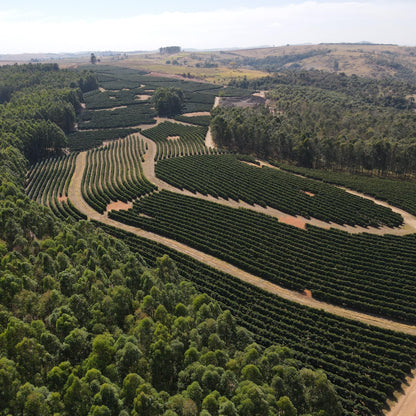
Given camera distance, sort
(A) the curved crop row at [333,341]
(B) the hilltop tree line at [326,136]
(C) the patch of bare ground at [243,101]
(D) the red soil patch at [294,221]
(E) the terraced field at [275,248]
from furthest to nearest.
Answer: (C) the patch of bare ground at [243,101], (B) the hilltop tree line at [326,136], (D) the red soil patch at [294,221], (E) the terraced field at [275,248], (A) the curved crop row at [333,341]

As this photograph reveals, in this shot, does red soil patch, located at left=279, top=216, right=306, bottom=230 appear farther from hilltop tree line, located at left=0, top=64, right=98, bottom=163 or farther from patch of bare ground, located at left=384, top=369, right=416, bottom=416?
hilltop tree line, located at left=0, top=64, right=98, bottom=163

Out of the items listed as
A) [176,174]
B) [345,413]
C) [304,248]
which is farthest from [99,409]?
[176,174]

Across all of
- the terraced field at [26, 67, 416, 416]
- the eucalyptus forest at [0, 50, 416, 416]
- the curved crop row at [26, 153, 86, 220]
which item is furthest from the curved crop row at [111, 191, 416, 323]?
the curved crop row at [26, 153, 86, 220]

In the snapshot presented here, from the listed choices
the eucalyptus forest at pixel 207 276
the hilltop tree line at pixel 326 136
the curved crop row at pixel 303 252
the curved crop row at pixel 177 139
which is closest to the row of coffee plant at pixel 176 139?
the curved crop row at pixel 177 139

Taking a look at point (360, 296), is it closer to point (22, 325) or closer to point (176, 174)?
point (22, 325)

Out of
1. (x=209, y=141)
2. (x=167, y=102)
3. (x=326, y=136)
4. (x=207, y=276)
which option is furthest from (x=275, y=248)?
(x=167, y=102)

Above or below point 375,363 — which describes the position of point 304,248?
above

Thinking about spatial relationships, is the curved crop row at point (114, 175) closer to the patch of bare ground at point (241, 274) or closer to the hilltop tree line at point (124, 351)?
the patch of bare ground at point (241, 274)
